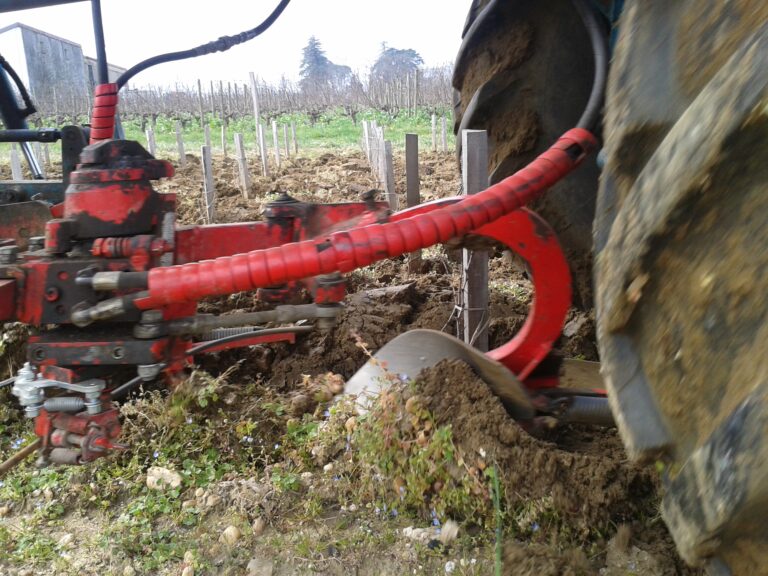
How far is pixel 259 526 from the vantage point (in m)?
2.14

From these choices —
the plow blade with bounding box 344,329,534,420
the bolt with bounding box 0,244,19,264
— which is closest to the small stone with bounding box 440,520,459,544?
the plow blade with bounding box 344,329,534,420

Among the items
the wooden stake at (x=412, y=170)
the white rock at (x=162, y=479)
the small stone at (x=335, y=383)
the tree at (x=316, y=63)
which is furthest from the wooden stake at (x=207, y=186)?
the tree at (x=316, y=63)

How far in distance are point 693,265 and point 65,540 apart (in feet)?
7.18

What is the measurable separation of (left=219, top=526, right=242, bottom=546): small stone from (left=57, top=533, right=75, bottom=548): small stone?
1.76 feet

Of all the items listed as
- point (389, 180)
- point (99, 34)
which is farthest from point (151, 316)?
point (389, 180)

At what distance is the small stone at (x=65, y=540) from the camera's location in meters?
2.17

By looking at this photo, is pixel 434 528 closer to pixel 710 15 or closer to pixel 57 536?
pixel 57 536

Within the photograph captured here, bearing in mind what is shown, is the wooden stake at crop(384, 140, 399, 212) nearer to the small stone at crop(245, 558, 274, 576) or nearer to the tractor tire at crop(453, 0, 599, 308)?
the tractor tire at crop(453, 0, 599, 308)

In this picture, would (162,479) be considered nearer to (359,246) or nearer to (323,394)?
(323,394)

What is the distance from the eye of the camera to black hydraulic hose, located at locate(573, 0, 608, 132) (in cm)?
197

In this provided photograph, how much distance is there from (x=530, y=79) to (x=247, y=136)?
24462 mm

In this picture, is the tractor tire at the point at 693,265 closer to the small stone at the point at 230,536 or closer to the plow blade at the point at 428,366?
the plow blade at the point at 428,366

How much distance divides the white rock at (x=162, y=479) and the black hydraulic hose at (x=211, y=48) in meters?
1.42

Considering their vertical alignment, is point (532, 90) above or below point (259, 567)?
above
